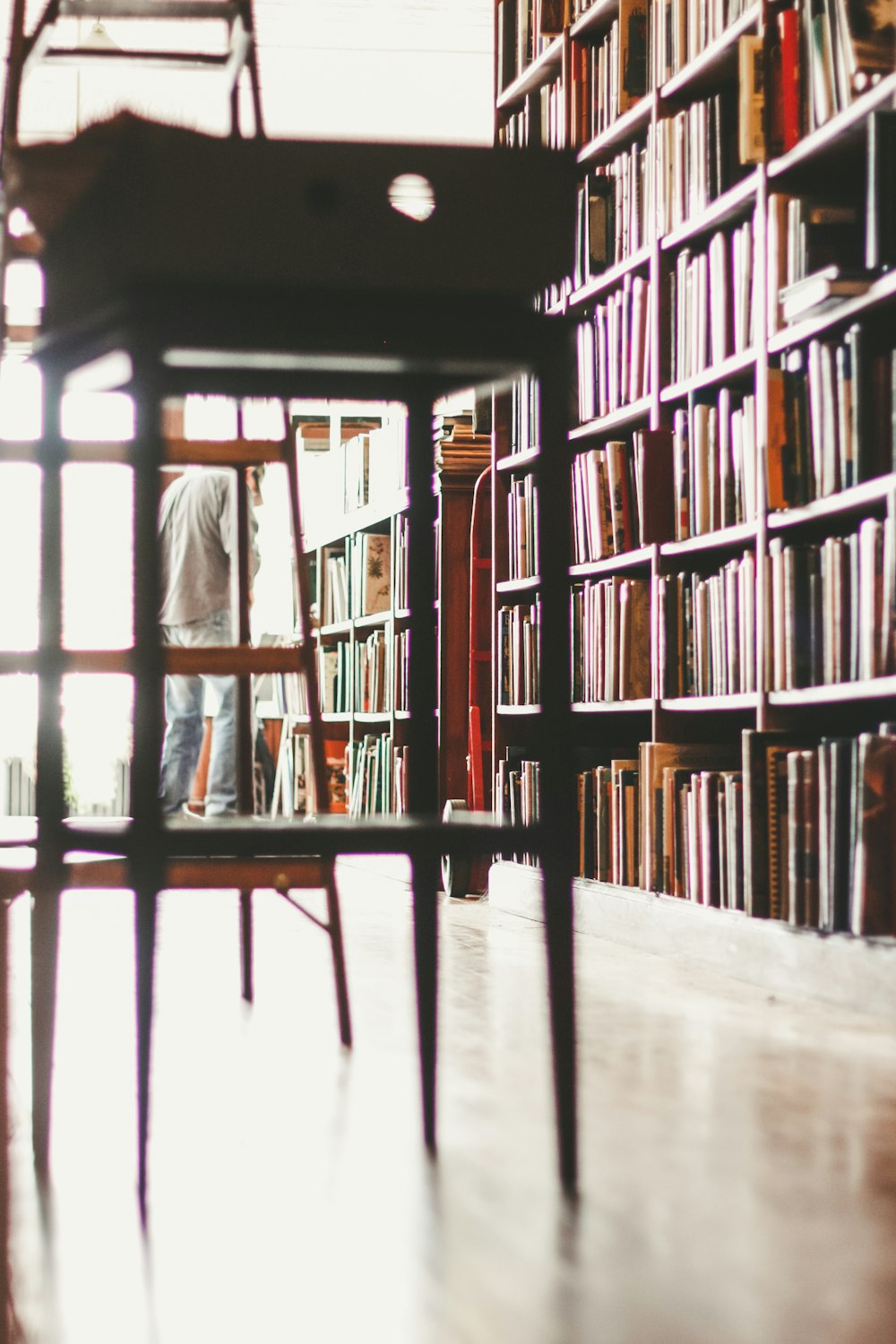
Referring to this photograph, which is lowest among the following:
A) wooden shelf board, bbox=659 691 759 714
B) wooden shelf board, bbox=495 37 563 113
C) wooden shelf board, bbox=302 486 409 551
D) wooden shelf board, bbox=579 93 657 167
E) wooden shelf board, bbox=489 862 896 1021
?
wooden shelf board, bbox=489 862 896 1021

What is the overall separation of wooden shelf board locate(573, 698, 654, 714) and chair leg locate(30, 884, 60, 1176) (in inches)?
78.4

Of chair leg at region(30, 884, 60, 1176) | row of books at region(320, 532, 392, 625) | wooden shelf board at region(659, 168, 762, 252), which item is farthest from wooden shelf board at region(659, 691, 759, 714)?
row of books at region(320, 532, 392, 625)

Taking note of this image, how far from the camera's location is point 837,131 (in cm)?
258

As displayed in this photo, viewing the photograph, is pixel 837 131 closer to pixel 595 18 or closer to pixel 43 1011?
pixel 595 18

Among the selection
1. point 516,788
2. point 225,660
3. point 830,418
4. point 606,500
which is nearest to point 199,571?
point 516,788

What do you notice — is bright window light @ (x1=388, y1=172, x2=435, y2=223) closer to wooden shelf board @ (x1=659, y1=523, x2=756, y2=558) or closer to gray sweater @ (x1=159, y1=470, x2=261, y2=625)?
wooden shelf board @ (x1=659, y1=523, x2=756, y2=558)

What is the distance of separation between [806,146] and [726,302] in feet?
1.38

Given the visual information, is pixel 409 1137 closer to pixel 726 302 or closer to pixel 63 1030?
pixel 63 1030

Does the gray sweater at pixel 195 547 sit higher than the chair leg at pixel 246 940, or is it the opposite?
the gray sweater at pixel 195 547

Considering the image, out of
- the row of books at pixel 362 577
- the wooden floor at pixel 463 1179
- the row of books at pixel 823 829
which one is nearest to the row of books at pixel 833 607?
the row of books at pixel 823 829

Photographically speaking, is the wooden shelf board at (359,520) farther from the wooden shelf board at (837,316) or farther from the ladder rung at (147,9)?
the ladder rung at (147,9)

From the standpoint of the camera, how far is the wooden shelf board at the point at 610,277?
11.3 ft

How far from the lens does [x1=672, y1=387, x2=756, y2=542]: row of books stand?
2.90m

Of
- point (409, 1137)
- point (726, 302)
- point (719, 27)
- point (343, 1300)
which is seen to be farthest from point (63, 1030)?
point (719, 27)
